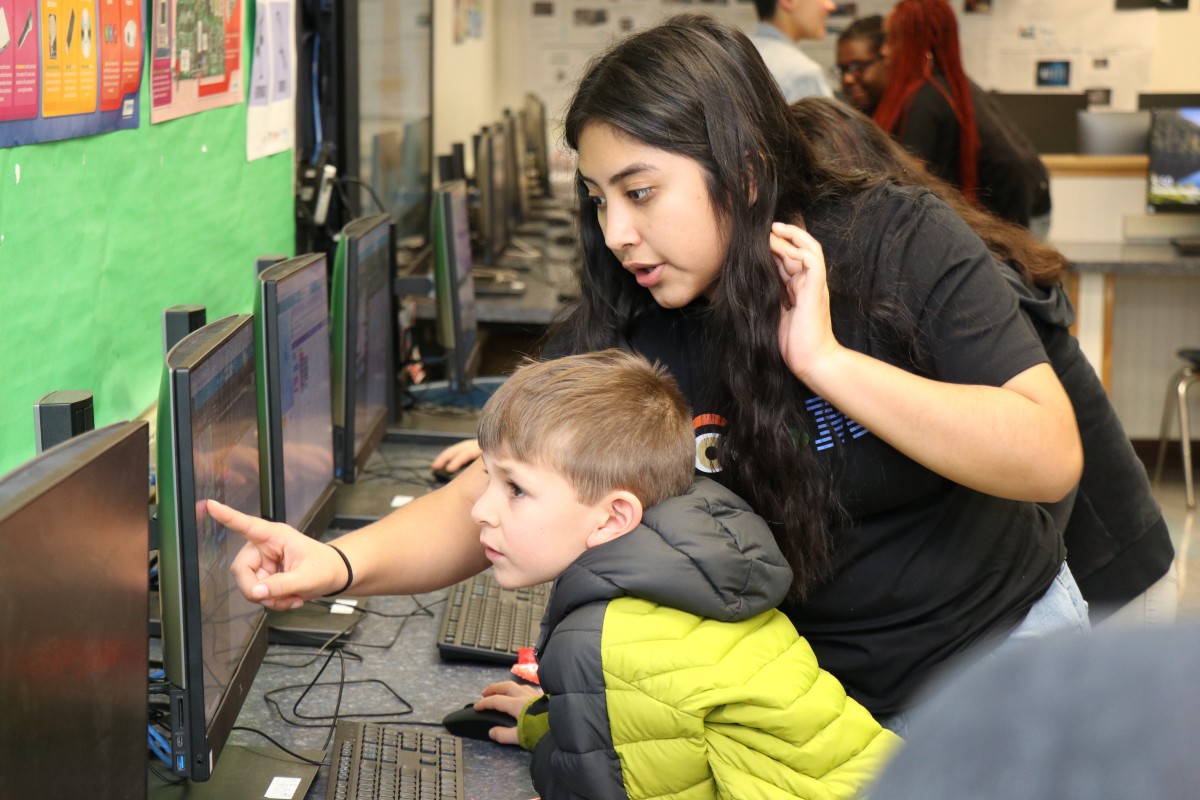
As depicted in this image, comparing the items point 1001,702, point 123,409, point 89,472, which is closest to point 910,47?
point 123,409

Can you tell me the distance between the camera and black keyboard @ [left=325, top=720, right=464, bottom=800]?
136 centimetres

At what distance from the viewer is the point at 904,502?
1.43 metres

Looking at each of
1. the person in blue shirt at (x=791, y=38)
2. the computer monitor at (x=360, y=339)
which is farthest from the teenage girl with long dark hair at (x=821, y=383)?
the person in blue shirt at (x=791, y=38)

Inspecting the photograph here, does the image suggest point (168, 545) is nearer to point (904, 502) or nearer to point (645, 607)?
point (645, 607)

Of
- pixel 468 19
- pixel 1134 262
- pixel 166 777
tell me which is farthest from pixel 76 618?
pixel 468 19

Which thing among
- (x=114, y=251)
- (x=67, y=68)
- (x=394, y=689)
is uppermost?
(x=67, y=68)

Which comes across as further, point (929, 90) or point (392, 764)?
point (929, 90)

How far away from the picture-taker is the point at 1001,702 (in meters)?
0.31

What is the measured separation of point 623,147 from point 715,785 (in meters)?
0.63

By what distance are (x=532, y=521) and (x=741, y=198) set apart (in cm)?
40

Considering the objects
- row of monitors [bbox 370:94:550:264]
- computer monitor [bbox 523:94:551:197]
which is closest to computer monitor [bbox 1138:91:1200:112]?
computer monitor [bbox 523:94:551:197]

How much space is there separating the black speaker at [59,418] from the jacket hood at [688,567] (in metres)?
0.46

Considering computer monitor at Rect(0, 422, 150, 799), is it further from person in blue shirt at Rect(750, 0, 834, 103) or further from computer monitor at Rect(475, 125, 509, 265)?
computer monitor at Rect(475, 125, 509, 265)

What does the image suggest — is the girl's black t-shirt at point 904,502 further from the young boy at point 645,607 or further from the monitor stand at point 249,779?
the monitor stand at point 249,779
